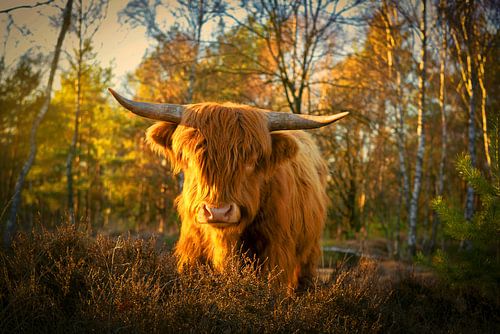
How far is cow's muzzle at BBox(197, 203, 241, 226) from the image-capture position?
9.98ft

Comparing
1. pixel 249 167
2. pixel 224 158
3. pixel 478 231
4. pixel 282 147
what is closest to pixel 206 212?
pixel 224 158

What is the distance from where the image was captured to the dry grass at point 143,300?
246 centimetres

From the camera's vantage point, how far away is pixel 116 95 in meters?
3.40

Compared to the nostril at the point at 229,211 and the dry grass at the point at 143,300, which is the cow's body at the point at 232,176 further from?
the dry grass at the point at 143,300

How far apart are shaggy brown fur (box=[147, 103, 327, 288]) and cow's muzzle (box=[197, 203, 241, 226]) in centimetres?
8

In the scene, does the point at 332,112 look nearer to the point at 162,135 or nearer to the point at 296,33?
the point at 296,33

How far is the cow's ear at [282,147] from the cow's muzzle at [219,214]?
771mm

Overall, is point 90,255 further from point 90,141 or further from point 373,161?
point 90,141

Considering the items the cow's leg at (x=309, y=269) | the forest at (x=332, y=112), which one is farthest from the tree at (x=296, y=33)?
the cow's leg at (x=309, y=269)

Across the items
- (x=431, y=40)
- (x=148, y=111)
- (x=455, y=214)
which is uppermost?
(x=431, y=40)

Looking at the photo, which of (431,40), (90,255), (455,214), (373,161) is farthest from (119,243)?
(373,161)

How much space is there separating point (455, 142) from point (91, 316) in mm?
17819

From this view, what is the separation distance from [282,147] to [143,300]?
1.89 metres

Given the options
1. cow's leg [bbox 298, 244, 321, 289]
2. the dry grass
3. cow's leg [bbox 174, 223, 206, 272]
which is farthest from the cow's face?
cow's leg [bbox 298, 244, 321, 289]
